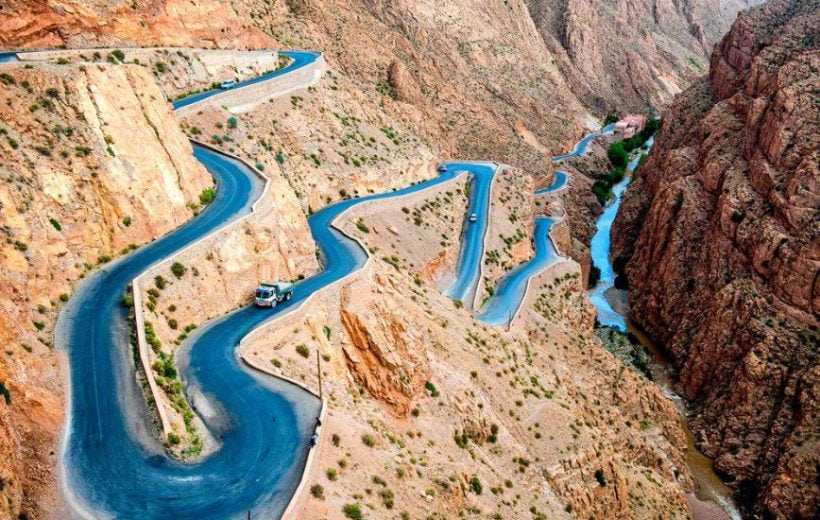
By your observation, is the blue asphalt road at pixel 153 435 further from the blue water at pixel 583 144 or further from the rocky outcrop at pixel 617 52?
the rocky outcrop at pixel 617 52

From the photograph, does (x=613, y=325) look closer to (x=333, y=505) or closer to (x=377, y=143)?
(x=377, y=143)

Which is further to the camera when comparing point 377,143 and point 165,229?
point 377,143

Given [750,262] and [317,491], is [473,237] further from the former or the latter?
[317,491]

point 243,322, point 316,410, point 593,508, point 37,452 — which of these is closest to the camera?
point 37,452

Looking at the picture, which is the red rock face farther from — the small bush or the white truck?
the small bush

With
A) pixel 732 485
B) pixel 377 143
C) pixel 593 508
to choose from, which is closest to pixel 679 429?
pixel 732 485

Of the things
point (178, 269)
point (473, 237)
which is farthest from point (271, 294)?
point (473, 237)
